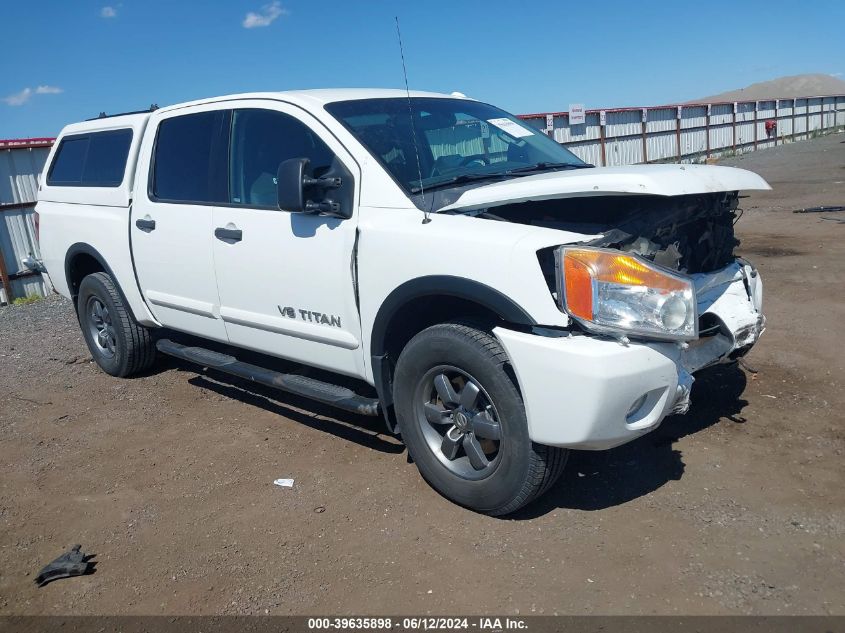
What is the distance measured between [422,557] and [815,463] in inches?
82.3

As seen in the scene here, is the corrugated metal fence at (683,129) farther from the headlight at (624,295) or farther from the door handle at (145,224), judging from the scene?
the headlight at (624,295)

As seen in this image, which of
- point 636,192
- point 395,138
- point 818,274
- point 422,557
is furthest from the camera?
point 818,274

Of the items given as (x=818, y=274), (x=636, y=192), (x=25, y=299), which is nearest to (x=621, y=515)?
(x=636, y=192)

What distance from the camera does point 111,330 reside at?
6.14m

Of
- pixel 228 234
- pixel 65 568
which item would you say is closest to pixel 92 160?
pixel 228 234

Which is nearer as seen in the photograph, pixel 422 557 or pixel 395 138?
pixel 422 557

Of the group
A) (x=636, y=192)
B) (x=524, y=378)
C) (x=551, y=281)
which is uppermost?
(x=636, y=192)

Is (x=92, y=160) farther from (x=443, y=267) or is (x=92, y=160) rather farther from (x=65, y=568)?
(x=443, y=267)

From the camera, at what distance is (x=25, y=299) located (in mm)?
10875

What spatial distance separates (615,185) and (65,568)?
3003 mm

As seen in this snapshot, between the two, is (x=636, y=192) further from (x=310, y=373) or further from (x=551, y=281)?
(x=310, y=373)

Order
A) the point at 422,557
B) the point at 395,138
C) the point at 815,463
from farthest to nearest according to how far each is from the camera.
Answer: the point at 395,138
the point at 815,463
the point at 422,557

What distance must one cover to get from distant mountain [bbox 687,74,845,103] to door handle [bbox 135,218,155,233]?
11284cm

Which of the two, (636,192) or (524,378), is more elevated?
(636,192)
